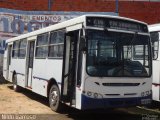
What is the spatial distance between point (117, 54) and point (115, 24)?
84cm

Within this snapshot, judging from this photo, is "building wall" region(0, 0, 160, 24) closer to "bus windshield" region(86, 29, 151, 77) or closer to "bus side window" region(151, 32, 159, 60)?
"bus side window" region(151, 32, 159, 60)

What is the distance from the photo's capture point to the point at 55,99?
1072cm

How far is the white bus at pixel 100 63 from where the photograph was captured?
8594 mm

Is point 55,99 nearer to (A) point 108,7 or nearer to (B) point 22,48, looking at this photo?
(B) point 22,48

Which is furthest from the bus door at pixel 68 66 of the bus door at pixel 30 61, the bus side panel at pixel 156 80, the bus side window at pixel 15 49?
the bus side window at pixel 15 49

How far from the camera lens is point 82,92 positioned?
8477mm

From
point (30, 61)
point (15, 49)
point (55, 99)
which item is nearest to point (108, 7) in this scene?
point (15, 49)

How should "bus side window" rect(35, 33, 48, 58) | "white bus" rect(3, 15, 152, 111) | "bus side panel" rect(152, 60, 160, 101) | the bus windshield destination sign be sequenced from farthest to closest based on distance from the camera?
"bus side window" rect(35, 33, 48, 58), "bus side panel" rect(152, 60, 160, 101), the bus windshield destination sign, "white bus" rect(3, 15, 152, 111)

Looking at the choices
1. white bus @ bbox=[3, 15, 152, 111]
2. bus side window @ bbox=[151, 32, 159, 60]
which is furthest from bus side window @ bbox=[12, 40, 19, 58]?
bus side window @ bbox=[151, 32, 159, 60]

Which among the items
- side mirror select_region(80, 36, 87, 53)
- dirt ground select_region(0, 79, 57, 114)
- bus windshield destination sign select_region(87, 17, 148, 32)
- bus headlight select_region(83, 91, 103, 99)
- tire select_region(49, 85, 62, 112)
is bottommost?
dirt ground select_region(0, 79, 57, 114)

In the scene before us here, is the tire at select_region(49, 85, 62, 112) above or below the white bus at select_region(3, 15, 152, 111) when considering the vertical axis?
below

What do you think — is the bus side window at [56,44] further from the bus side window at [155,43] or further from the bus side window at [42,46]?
the bus side window at [155,43]

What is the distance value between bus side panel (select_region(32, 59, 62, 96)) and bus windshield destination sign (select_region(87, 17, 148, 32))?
6.64 feet

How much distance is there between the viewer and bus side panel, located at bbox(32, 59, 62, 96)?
34.5ft
